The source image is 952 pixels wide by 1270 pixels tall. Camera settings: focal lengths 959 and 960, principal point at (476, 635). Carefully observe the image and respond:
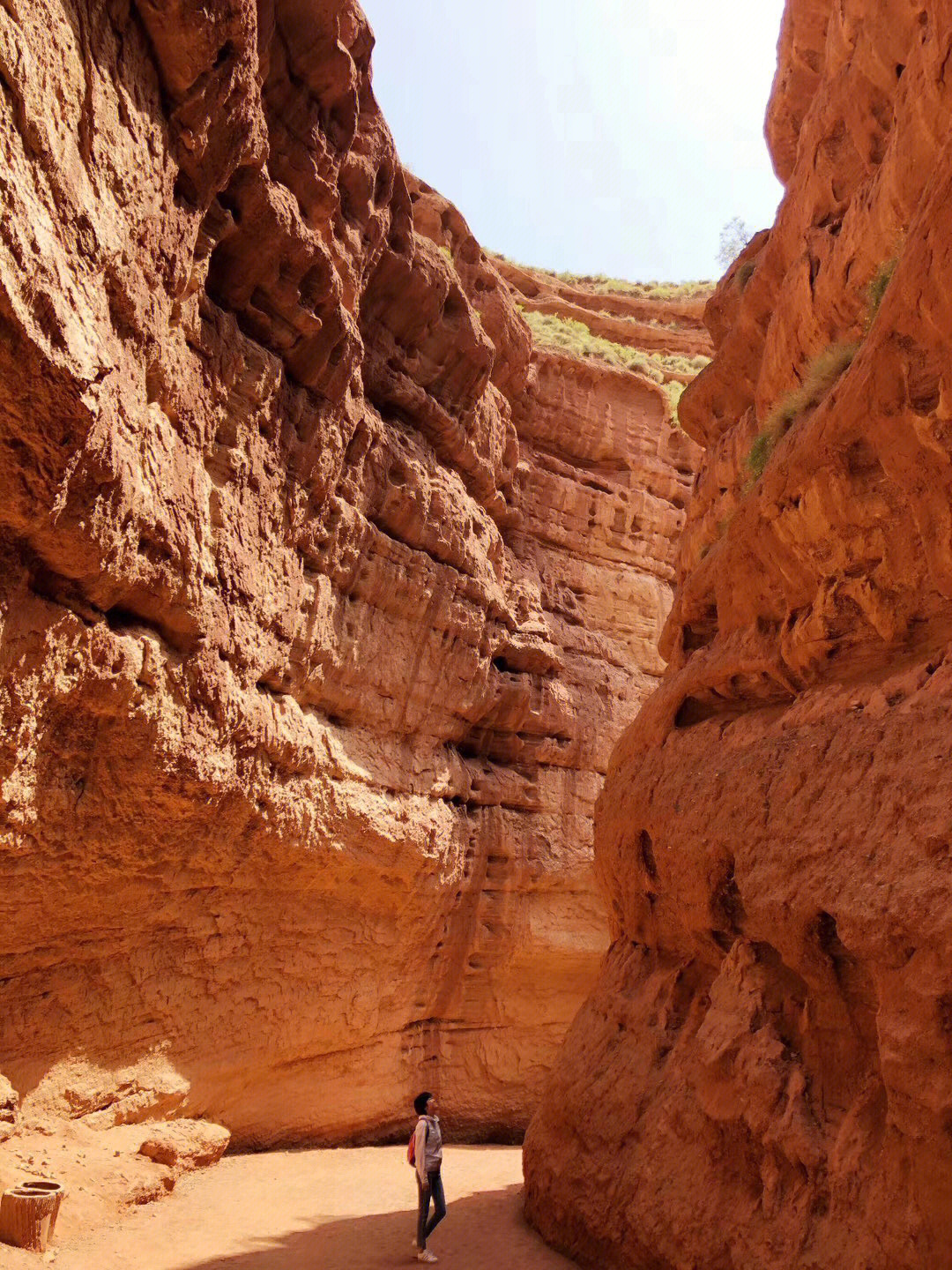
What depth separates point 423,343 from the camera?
48.7ft

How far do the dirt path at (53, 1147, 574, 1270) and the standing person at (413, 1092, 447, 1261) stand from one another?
0.19 metres

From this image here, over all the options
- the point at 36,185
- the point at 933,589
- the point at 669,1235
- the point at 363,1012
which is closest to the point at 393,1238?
the point at 669,1235

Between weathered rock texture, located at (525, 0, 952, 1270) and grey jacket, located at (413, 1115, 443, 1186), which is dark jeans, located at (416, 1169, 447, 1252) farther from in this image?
weathered rock texture, located at (525, 0, 952, 1270)

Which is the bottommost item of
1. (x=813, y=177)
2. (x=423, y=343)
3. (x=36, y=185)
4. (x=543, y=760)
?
(x=543, y=760)

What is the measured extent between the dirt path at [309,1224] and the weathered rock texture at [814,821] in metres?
0.66

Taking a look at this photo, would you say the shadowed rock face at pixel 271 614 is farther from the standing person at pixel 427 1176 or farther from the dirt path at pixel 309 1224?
the standing person at pixel 427 1176

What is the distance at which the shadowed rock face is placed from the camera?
24.4 feet

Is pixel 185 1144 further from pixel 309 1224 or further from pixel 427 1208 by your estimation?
pixel 427 1208

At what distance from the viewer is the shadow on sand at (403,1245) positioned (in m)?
8.07

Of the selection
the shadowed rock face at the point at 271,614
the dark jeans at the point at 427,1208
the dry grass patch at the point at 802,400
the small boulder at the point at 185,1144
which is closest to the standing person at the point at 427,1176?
the dark jeans at the point at 427,1208

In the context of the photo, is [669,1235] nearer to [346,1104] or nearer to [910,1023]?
[910,1023]

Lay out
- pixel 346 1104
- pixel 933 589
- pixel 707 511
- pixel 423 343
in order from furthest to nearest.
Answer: pixel 423 343
pixel 346 1104
pixel 707 511
pixel 933 589

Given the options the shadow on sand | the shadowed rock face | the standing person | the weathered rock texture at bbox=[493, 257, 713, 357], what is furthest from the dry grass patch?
the weathered rock texture at bbox=[493, 257, 713, 357]

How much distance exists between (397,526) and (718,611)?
6.29 meters
